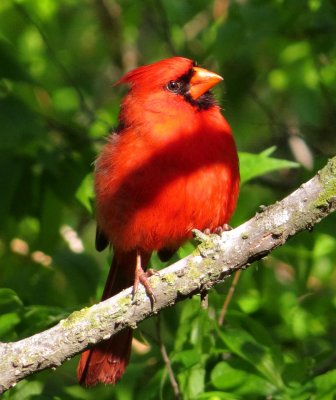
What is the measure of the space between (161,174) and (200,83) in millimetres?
610

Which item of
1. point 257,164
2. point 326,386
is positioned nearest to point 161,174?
point 257,164

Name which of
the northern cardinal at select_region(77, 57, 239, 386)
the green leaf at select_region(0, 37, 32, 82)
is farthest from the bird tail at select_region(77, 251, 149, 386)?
the green leaf at select_region(0, 37, 32, 82)

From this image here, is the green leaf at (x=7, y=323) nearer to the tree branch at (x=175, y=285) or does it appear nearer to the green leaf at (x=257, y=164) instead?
the tree branch at (x=175, y=285)

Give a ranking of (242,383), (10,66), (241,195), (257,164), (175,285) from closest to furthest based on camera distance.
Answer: (175,285)
(242,383)
(257,164)
(10,66)
(241,195)

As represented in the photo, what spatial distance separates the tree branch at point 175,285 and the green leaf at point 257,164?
83cm

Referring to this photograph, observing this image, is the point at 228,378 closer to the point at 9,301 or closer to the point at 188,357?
the point at 188,357

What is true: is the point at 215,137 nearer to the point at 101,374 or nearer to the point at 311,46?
the point at 101,374

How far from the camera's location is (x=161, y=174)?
4109 millimetres

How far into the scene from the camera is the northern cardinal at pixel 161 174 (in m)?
4.15

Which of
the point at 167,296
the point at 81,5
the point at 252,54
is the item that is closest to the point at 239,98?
the point at 252,54

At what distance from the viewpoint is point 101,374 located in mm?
4328

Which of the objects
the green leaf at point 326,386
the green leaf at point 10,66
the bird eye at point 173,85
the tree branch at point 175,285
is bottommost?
the green leaf at point 326,386

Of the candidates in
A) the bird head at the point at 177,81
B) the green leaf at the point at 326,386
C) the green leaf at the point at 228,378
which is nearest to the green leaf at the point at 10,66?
the bird head at the point at 177,81

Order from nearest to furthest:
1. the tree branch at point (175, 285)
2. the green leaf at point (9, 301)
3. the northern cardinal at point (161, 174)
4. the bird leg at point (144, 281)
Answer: the tree branch at point (175, 285) → the bird leg at point (144, 281) → the green leaf at point (9, 301) → the northern cardinal at point (161, 174)
